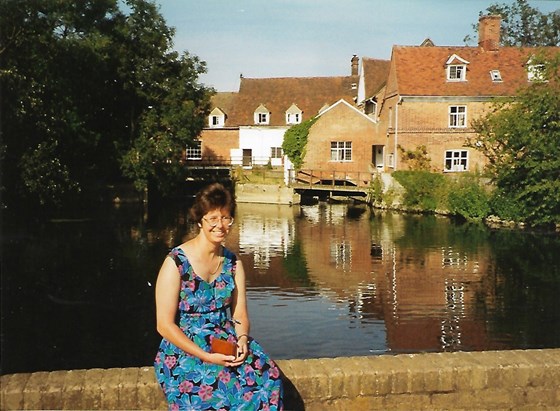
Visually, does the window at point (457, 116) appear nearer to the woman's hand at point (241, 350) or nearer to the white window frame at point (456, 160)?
the white window frame at point (456, 160)

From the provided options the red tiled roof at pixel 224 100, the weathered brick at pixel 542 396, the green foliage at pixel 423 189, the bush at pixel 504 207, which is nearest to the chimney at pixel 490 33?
the green foliage at pixel 423 189

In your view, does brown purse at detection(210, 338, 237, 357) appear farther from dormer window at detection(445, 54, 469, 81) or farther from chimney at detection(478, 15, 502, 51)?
chimney at detection(478, 15, 502, 51)

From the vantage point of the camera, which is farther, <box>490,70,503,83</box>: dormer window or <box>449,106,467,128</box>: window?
<box>490,70,503,83</box>: dormer window

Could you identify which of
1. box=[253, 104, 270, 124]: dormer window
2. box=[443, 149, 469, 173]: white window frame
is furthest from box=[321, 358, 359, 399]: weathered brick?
box=[253, 104, 270, 124]: dormer window

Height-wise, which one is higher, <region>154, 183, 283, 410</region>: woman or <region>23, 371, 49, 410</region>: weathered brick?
<region>154, 183, 283, 410</region>: woman

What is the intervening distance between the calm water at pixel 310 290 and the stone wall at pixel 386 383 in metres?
8.08

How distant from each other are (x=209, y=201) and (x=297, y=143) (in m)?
45.8

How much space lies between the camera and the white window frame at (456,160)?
42.2 m

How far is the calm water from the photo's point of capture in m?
13.3

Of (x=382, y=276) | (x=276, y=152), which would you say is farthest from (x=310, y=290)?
(x=276, y=152)

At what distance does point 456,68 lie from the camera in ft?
142

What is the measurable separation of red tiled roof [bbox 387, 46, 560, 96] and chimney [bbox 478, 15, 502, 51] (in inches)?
20.7

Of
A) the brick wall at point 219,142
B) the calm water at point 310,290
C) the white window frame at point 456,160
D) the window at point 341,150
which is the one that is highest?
the brick wall at point 219,142

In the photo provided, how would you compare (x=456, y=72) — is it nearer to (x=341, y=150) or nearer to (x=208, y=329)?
(x=341, y=150)
